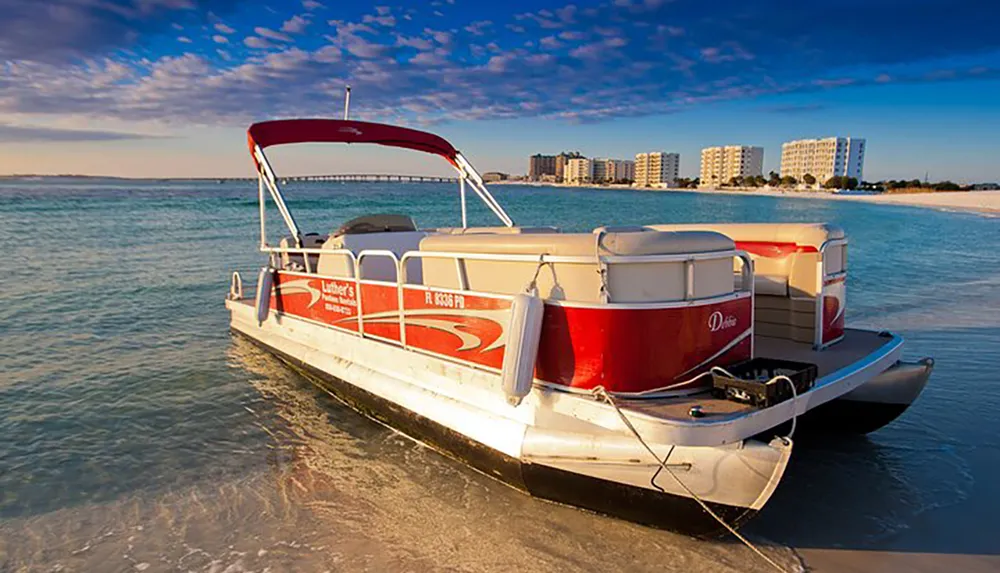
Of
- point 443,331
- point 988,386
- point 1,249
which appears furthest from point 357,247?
point 1,249

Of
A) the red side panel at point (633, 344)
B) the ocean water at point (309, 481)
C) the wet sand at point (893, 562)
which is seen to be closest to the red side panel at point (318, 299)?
the ocean water at point (309, 481)

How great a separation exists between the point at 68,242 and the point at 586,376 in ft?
79.8

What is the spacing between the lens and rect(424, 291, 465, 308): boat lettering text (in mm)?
5005

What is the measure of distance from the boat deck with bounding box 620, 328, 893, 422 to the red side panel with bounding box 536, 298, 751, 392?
0.60ft

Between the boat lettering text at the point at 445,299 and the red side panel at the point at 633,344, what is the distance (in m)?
0.91

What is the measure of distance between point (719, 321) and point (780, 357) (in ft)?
3.48

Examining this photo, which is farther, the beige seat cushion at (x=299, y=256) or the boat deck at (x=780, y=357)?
the beige seat cushion at (x=299, y=256)

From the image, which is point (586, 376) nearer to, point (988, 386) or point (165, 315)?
point (988, 386)

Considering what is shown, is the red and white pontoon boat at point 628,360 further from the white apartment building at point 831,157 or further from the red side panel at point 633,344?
the white apartment building at point 831,157

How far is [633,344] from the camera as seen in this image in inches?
159

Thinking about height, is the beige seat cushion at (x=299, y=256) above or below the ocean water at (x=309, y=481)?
above

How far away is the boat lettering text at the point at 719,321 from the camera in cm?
425

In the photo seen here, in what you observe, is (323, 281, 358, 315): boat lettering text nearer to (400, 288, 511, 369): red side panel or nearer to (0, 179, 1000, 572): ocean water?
(400, 288, 511, 369): red side panel

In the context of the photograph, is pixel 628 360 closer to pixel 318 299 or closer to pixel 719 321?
pixel 719 321
